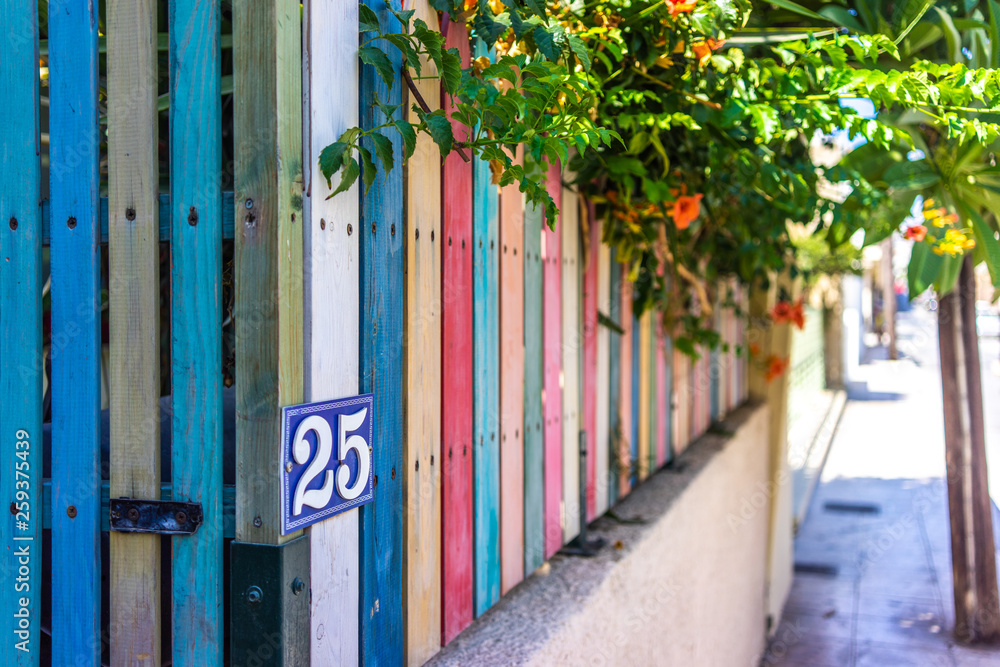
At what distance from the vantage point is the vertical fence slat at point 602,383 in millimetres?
2551

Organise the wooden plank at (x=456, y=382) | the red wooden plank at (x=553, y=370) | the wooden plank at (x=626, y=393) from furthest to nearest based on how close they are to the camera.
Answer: the wooden plank at (x=626, y=393) < the red wooden plank at (x=553, y=370) < the wooden plank at (x=456, y=382)

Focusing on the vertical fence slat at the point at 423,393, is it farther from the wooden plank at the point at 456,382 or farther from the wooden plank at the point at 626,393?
the wooden plank at the point at 626,393

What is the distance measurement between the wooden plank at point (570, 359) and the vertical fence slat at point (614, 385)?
13.2 inches

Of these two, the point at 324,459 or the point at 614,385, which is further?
the point at 614,385

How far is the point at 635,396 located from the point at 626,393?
140 mm

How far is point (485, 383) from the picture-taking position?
1760mm

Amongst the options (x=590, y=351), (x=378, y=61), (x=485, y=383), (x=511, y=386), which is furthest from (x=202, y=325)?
(x=590, y=351)

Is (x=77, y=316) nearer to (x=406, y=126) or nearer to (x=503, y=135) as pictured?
(x=406, y=126)

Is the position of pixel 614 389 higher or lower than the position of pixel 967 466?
higher

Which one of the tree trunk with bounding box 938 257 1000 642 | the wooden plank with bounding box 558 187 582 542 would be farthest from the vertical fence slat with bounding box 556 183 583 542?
the tree trunk with bounding box 938 257 1000 642

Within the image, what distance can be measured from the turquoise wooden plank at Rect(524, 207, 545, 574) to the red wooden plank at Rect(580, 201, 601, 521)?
1.25 feet

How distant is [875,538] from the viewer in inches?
279

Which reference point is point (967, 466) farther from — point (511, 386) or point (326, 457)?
point (326, 457)

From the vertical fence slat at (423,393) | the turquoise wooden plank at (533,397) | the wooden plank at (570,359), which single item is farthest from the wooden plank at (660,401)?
the vertical fence slat at (423,393)
